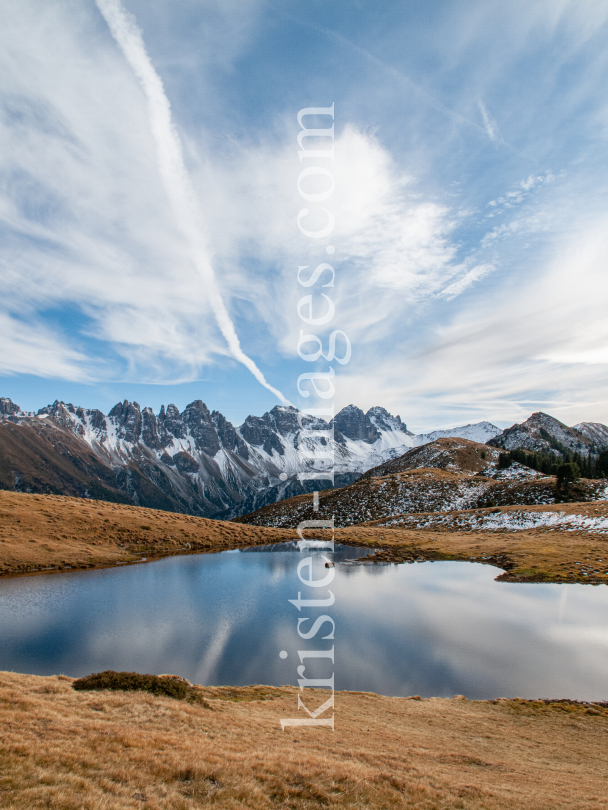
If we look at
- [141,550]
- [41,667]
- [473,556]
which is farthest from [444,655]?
[141,550]

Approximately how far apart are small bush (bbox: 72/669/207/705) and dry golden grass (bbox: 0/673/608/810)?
0.98 metres

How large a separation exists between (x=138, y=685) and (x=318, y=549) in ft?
233

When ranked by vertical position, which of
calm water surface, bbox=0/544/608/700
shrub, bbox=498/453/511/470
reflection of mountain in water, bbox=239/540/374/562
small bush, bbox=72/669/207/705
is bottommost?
reflection of mountain in water, bbox=239/540/374/562

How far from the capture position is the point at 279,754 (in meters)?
14.0

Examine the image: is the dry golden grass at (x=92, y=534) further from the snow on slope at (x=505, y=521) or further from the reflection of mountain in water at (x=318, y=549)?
the snow on slope at (x=505, y=521)

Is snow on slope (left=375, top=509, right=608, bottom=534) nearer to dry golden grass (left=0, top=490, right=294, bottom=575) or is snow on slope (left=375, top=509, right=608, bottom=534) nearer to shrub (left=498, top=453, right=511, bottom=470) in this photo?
dry golden grass (left=0, top=490, right=294, bottom=575)

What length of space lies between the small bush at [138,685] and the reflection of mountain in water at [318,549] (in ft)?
182

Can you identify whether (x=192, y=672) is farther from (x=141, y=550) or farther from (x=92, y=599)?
(x=141, y=550)

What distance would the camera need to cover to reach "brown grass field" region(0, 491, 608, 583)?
5997 cm

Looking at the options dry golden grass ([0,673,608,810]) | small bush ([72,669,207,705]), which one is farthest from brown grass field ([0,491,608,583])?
small bush ([72,669,207,705])

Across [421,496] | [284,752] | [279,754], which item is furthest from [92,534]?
[421,496]

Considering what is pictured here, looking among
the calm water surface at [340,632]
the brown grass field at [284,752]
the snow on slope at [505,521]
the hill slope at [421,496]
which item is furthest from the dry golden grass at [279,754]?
the hill slope at [421,496]

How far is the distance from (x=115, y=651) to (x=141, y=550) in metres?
52.3

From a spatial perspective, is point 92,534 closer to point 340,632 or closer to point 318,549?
point 318,549
